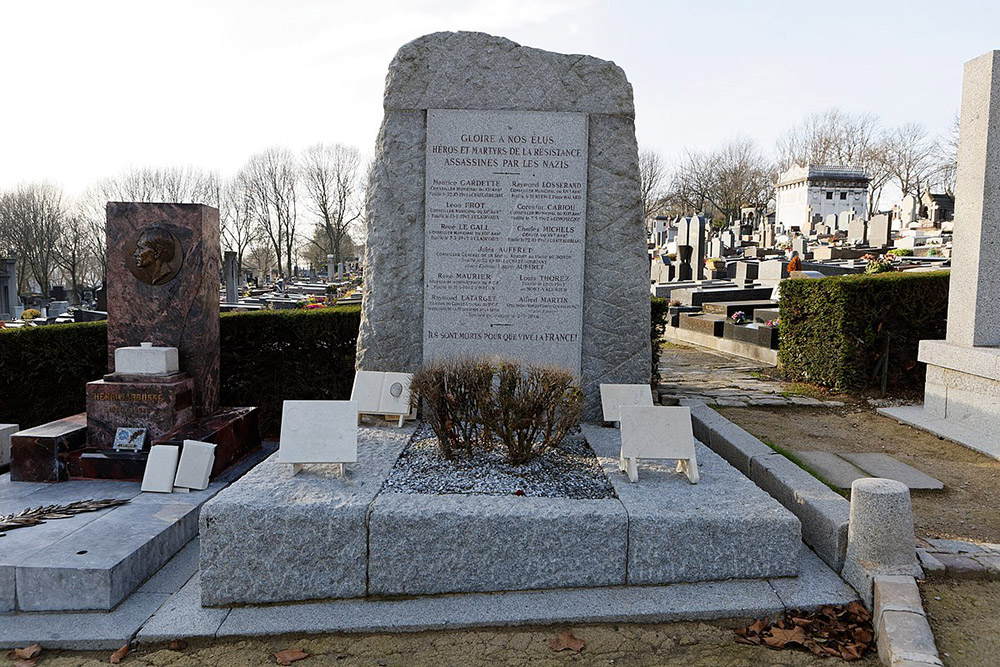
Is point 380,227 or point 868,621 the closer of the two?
point 868,621

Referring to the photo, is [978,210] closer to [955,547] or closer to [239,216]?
[955,547]

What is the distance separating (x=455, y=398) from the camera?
12.9ft

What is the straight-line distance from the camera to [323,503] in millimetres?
3119

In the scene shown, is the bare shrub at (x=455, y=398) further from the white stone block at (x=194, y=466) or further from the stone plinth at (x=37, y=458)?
the stone plinth at (x=37, y=458)

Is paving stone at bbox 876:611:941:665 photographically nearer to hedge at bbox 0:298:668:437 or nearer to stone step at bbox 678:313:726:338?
hedge at bbox 0:298:668:437

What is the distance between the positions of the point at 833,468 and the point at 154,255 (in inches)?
229

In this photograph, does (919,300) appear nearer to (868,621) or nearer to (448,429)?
(868,621)

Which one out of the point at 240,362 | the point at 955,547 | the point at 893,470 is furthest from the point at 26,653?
the point at 893,470

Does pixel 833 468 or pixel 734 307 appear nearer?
pixel 833 468

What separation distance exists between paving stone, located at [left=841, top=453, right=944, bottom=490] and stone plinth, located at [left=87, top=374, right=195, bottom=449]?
557 cm

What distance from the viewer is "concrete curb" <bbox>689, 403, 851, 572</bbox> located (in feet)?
10.8

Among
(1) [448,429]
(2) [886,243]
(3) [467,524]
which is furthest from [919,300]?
(2) [886,243]

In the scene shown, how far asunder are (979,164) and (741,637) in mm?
5747

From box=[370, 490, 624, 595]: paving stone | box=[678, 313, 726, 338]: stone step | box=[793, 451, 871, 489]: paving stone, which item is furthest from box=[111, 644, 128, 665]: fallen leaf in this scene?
box=[678, 313, 726, 338]: stone step
